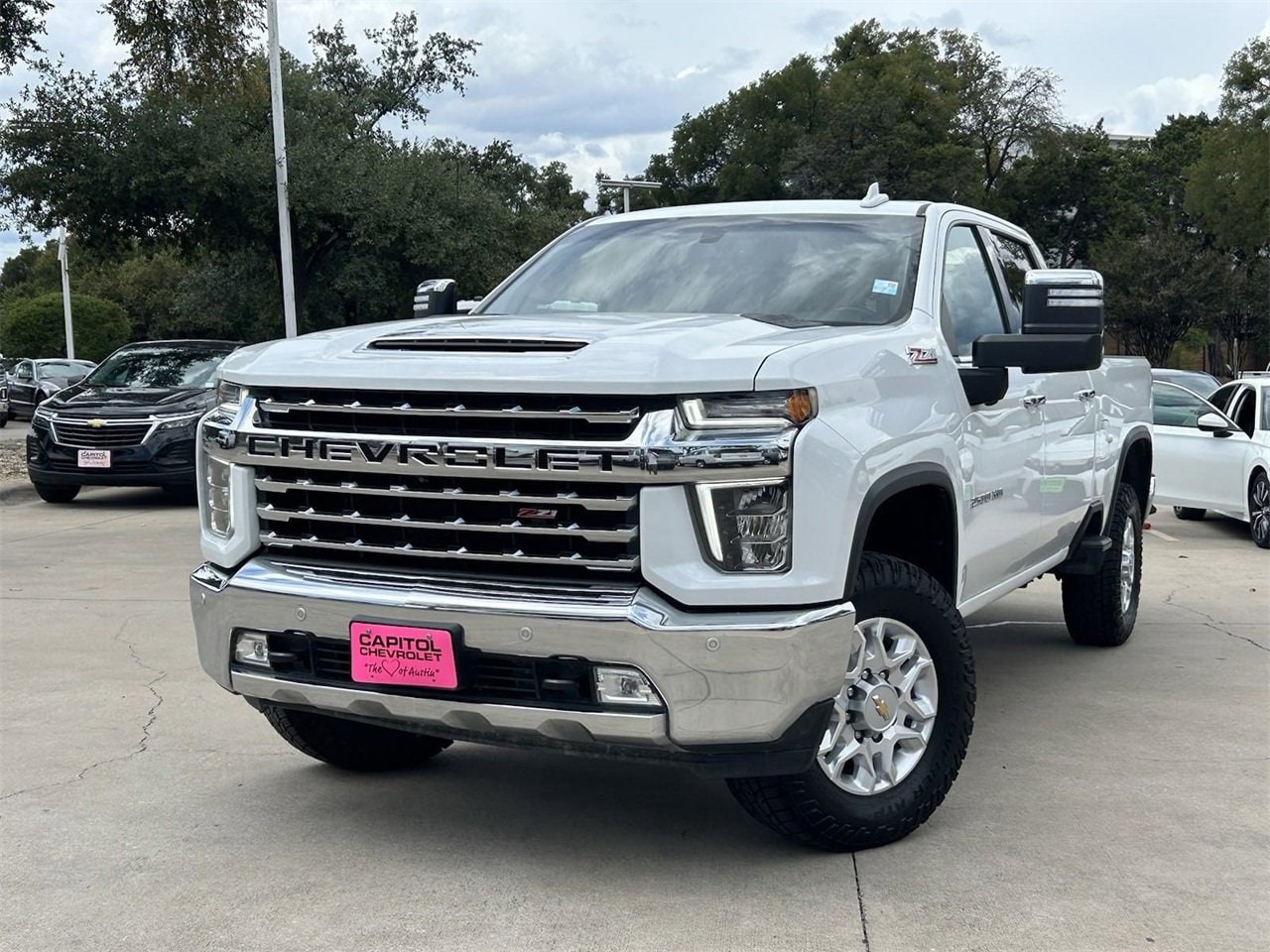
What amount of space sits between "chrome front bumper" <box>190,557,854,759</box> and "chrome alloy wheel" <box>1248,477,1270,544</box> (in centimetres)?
927

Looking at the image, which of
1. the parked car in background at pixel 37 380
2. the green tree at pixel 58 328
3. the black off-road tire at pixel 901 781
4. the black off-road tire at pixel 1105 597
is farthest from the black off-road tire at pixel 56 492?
the green tree at pixel 58 328

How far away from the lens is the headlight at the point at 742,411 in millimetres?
3715

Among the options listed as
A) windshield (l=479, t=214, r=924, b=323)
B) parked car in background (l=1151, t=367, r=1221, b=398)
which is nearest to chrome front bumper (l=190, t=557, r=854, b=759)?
windshield (l=479, t=214, r=924, b=323)

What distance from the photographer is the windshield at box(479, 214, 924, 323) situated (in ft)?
16.4

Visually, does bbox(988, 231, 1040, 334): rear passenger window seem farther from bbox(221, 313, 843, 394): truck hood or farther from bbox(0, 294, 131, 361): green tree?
bbox(0, 294, 131, 361): green tree

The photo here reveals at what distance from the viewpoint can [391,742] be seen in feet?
16.8

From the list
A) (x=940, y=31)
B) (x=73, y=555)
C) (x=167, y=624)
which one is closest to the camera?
(x=167, y=624)

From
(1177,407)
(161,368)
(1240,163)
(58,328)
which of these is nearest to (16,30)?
(161,368)

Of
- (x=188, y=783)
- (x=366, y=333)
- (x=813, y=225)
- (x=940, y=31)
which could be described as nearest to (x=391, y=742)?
(x=188, y=783)

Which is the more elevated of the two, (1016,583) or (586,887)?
(1016,583)

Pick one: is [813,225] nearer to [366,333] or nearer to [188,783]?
[366,333]

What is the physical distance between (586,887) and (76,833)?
1.66m

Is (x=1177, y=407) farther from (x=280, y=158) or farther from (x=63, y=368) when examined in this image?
(x=63, y=368)

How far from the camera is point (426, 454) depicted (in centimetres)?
392
